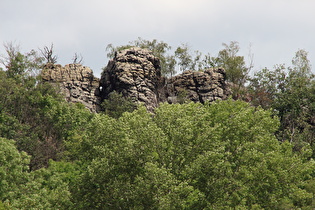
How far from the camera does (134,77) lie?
8388 cm

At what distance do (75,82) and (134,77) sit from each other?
10552mm

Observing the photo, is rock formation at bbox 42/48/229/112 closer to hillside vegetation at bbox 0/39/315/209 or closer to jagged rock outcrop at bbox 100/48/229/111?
jagged rock outcrop at bbox 100/48/229/111

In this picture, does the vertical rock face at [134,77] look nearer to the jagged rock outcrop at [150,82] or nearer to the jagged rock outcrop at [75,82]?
the jagged rock outcrop at [150,82]

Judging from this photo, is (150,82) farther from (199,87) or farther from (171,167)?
(171,167)

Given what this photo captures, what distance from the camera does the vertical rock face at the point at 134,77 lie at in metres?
82.8

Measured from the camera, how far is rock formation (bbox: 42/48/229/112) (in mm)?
83438

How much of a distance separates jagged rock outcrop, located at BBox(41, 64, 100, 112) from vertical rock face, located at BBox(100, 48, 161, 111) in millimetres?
1969

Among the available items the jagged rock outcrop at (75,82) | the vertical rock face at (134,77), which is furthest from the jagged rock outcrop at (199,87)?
the jagged rock outcrop at (75,82)

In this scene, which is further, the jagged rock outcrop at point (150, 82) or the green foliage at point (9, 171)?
the jagged rock outcrop at point (150, 82)

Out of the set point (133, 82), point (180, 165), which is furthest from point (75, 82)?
point (180, 165)

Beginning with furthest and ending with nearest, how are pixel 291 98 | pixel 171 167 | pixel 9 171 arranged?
pixel 291 98
pixel 9 171
pixel 171 167

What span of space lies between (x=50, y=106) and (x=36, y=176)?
984 inches

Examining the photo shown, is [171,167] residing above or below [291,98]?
below

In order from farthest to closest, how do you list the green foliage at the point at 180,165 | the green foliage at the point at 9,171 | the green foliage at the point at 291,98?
the green foliage at the point at 291,98 < the green foliage at the point at 9,171 < the green foliage at the point at 180,165
